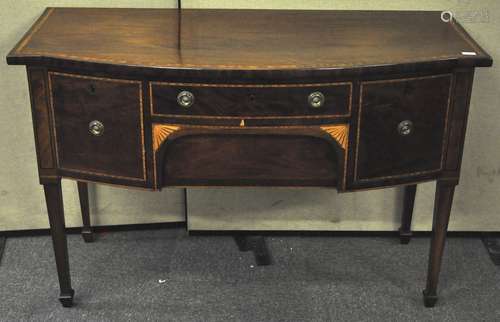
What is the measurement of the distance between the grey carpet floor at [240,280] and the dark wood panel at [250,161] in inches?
17.7

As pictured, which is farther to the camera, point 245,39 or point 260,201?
point 260,201

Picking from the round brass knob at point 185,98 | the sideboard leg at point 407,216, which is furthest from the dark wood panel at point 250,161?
the sideboard leg at point 407,216

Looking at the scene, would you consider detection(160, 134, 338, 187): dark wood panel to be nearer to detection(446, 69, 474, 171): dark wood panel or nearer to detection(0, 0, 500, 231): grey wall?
detection(446, 69, 474, 171): dark wood panel

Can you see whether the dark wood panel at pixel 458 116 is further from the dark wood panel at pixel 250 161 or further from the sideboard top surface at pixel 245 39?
the dark wood panel at pixel 250 161

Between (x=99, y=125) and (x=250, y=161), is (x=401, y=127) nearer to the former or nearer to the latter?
(x=250, y=161)

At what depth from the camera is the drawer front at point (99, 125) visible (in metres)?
1.88

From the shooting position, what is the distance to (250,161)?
1976 mm

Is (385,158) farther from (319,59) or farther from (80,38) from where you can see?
(80,38)

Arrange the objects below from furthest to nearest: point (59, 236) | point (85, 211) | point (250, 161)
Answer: point (85, 211)
point (59, 236)
point (250, 161)

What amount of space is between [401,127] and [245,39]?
45 centimetres

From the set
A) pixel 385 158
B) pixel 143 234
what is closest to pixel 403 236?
pixel 385 158

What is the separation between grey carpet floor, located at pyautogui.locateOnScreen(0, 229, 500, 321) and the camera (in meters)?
2.25

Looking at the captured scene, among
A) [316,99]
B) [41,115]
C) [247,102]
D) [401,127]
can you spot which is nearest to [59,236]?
[41,115]

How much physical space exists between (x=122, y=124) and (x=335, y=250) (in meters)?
0.94
